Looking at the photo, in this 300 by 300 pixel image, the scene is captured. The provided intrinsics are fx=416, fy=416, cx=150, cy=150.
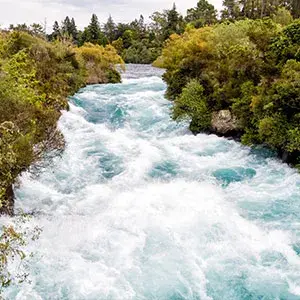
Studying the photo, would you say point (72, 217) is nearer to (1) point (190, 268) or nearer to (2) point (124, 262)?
(2) point (124, 262)

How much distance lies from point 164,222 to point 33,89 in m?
7.50

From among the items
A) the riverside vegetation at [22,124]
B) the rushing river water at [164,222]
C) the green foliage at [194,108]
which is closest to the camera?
the riverside vegetation at [22,124]

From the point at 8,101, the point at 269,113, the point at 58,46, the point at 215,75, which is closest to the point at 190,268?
the point at 8,101

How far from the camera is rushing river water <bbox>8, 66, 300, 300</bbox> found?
9648mm

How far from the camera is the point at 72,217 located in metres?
12.5

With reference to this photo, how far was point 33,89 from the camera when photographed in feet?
51.9

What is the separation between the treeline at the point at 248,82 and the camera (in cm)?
1677

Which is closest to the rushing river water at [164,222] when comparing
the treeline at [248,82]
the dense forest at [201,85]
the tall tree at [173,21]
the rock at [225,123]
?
the rock at [225,123]

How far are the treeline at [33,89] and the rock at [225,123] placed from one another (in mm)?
8062

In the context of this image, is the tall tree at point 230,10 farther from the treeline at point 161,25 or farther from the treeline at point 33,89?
the treeline at point 33,89

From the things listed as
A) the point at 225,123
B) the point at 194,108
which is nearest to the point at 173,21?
the point at 194,108

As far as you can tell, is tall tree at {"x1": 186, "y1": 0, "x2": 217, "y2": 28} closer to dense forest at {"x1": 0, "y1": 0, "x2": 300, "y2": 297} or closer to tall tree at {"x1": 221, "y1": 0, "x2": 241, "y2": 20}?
tall tree at {"x1": 221, "y1": 0, "x2": 241, "y2": 20}

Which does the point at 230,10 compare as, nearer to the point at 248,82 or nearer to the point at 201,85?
the point at 201,85

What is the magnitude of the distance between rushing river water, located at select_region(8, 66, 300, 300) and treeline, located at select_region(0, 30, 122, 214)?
1.85 m
